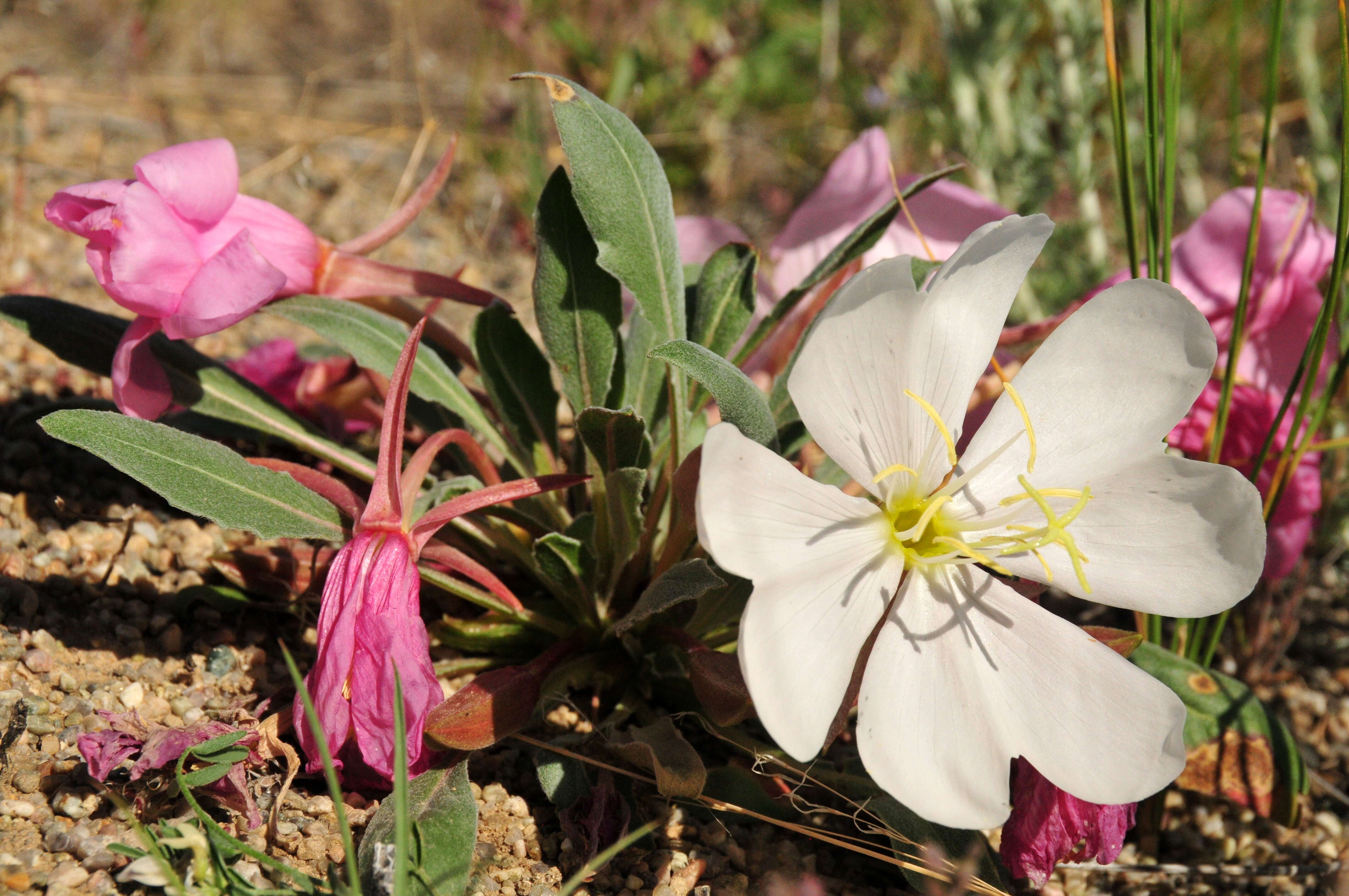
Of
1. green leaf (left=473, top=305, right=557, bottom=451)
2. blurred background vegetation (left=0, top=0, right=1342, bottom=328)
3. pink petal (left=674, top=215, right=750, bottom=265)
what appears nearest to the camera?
green leaf (left=473, top=305, right=557, bottom=451)

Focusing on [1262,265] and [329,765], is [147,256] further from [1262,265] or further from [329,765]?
[1262,265]

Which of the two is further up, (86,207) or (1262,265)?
(86,207)

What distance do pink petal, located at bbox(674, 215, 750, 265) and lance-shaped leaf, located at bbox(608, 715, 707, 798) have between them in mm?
861

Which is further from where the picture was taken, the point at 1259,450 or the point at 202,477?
the point at 1259,450

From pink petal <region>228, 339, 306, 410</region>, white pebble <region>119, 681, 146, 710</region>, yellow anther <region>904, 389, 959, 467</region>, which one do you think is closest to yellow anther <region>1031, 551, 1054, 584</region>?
yellow anther <region>904, 389, 959, 467</region>

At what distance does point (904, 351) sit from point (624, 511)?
47cm

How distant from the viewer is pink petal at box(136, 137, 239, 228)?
1248 millimetres

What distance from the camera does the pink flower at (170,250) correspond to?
121 cm

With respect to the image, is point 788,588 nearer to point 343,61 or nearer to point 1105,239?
point 1105,239

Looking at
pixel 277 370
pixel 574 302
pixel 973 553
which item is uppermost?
pixel 574 302

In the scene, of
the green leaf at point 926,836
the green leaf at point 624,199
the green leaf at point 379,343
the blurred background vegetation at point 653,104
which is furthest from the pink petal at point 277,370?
the green leaf at point 926,836

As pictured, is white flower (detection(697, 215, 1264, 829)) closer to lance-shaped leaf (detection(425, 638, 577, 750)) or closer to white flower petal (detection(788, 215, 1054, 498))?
white flower petal (detection(788, 215, 1054, 498))

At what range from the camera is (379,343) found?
1.51 meters

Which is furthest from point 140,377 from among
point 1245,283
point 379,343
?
point 1245,283
